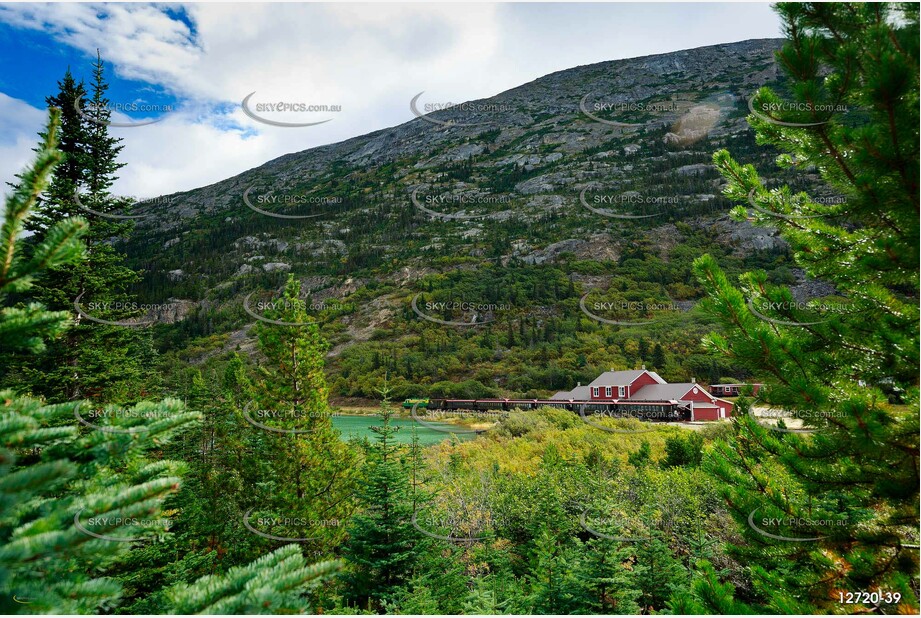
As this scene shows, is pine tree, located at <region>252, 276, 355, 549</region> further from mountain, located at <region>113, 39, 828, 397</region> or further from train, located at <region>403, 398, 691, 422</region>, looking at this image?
mountain, located at <region>113, 39, 828, 397</region>

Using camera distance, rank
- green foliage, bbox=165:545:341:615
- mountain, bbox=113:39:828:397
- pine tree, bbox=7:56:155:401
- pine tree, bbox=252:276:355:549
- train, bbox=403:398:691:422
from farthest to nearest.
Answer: mountain, bbox=113:39:828:397 < train, bbox=403:398:691:422 < pine tree, bbox=252:276:355:549 < pine tree, bbox=7:56:155:401 < green foliage, bbox=165:545:341:615

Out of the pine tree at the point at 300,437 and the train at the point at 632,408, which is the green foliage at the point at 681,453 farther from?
the train at the point at 632,408

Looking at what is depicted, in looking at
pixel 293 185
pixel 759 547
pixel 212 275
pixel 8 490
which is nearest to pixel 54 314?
pixel 8 490

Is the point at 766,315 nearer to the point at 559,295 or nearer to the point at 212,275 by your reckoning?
the point at 559,295

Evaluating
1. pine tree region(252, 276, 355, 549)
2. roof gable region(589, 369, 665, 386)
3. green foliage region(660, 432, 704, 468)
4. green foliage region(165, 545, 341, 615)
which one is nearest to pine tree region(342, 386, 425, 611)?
pine tree region(252, 276, 355, 549)

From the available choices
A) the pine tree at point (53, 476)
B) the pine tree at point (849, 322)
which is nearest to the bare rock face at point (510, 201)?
the pine tree at point (849, 322)

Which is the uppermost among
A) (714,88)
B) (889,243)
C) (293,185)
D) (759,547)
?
(714,88)

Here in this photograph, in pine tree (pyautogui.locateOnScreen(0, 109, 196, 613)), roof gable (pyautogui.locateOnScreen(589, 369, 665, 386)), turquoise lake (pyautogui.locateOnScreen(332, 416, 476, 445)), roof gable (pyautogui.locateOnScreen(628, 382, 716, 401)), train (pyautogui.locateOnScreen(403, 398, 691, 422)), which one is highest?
pine tree (pyautogui.locateOnScreen(0, 109, 196, 613))
